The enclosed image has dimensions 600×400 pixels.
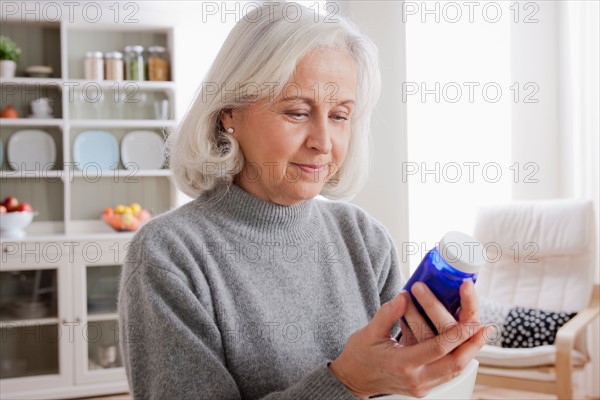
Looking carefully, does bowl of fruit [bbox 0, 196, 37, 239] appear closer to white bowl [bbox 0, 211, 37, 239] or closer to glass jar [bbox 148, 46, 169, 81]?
white bowl [bbox 0, 211, 37, 239]

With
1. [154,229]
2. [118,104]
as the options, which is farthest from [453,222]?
[154,229]

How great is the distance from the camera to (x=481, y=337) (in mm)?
786

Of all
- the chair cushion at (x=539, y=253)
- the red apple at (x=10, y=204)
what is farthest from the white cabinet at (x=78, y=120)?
the chair cushion at (x=539, y=253)

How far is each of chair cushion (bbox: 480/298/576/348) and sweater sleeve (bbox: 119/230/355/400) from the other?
1924mm

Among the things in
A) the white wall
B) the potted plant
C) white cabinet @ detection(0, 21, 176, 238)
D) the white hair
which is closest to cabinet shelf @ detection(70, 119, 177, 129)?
white cabinet @ detection(0, 21, 176, 238)

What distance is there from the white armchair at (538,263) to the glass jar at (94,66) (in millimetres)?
2257

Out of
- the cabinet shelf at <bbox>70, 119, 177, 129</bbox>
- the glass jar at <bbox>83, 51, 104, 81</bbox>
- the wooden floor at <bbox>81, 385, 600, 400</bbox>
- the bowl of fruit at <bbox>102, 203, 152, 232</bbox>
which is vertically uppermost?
the glass jar at <bbox>83, 51, 104, 81</bbox>

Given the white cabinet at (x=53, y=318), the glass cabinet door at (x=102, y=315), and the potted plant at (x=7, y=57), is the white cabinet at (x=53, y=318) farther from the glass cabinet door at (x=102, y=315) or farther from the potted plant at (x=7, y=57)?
the potted plant at (x=7, y=57)

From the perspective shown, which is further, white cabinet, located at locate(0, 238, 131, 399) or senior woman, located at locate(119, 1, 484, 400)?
white cabinet, located at locate(0, 238, 131, 399)

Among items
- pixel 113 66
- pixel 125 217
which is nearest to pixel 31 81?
pixel 113 66

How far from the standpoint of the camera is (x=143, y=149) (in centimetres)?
393

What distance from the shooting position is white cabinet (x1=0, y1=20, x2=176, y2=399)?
3486 millimetres

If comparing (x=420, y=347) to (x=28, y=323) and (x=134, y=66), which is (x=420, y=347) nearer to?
(x=28, y=323)

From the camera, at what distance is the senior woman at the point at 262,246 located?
0.97m
